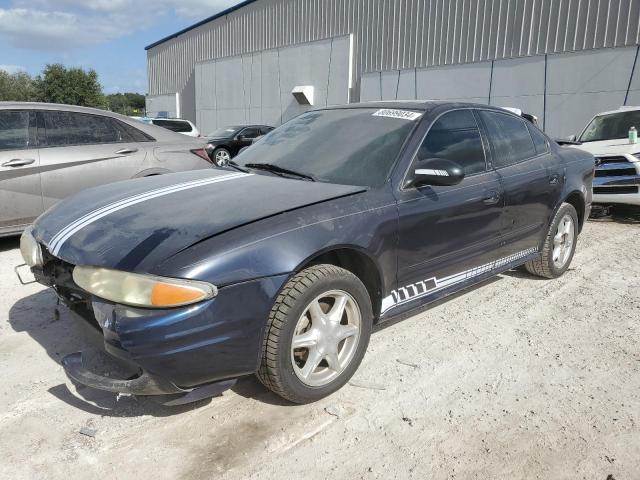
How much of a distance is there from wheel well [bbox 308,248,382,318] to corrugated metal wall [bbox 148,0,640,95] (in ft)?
43.8

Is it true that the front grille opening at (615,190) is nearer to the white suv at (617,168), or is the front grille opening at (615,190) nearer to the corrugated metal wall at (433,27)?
the white suv at (617,168)

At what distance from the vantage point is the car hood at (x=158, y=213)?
2363mm

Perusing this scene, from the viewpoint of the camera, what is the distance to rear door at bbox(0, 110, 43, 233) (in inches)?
199

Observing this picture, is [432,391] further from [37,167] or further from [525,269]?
[37,167]

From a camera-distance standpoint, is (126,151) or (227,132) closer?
(126,151)

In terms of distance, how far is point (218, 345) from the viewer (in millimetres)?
2254

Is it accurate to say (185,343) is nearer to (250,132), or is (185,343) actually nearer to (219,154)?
(219,154)

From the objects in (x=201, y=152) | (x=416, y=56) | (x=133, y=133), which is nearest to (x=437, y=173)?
(x=201, y=152)

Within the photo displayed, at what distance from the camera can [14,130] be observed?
5.18m

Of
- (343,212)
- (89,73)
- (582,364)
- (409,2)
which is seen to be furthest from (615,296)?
(89,73)

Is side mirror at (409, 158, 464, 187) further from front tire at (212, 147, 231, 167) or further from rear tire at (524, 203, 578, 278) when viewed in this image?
front tire at (212, 147, 231, 167)

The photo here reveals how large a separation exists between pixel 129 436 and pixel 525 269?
148 inches

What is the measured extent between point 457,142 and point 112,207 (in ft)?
7.51

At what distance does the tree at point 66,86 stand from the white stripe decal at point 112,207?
47721mm
